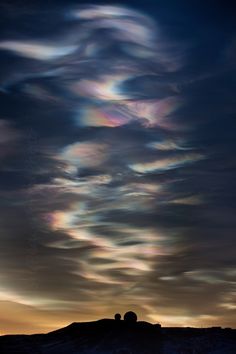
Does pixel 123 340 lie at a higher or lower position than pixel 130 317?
lower

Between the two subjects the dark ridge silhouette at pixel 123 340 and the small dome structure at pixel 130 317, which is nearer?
the dark ridge silhouette at pixel 123 340

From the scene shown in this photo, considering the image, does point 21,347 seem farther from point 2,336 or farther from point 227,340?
point 227,340

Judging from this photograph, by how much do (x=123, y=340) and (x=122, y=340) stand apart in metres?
0.27

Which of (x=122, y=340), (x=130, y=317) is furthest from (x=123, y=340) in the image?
(x=130, y=317)

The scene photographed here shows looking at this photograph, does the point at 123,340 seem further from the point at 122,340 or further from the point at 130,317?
the point at 130,317

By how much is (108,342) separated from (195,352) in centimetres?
2119

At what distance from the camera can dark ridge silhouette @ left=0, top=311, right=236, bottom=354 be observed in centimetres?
14688

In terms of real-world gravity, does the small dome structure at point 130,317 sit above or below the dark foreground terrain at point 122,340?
above

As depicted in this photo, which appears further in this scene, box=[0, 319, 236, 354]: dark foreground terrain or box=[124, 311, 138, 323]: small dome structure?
box=[124, 311, 138, 323]: small dome structure

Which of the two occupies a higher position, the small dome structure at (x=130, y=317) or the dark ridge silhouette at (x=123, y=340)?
the small dome structure at (x=130, y=317)

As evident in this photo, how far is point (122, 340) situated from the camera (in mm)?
150625

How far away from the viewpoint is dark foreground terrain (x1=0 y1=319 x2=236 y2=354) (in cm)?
14688

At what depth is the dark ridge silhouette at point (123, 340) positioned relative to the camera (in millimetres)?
146875

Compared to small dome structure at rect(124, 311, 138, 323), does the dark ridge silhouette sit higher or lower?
lower
